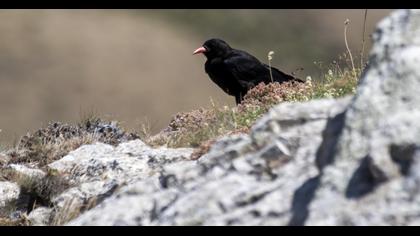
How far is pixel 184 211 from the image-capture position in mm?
5070

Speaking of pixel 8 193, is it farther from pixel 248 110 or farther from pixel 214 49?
pixel 214 49

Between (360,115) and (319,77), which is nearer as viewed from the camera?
(360,115)

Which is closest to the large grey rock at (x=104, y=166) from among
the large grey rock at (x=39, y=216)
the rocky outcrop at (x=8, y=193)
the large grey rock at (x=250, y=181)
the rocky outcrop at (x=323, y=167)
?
the large grey rock at (x=39, y=216)

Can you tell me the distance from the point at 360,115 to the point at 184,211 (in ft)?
3.72

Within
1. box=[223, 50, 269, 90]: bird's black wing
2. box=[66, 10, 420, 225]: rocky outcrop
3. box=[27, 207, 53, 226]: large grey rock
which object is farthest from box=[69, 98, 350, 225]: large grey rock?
box=[223, 50, 269, 90]: bird's black wing

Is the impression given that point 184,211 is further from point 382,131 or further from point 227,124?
point 227,124

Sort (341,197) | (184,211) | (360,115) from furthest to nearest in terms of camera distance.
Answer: (184,211)
(360,115)
(341,197)

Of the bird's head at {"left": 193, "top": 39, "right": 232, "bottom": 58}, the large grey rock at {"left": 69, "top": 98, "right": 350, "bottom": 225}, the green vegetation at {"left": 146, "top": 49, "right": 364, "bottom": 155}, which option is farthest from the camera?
the bird's head at {"left": 193, "top": 39, "right": 232, "bottom": 58}

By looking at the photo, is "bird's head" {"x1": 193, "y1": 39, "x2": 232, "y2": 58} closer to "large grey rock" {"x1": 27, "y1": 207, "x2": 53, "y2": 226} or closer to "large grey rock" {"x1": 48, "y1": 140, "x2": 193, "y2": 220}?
"large grey rock" {"x1": 48, "y1": 140, "x2": 193, "y2": 220}

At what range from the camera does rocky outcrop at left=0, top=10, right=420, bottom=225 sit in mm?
4223

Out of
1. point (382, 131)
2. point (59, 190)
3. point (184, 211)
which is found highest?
point (382, 131)

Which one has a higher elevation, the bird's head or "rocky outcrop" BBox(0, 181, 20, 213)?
the bird's head

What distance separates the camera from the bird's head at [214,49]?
68.7 feet
